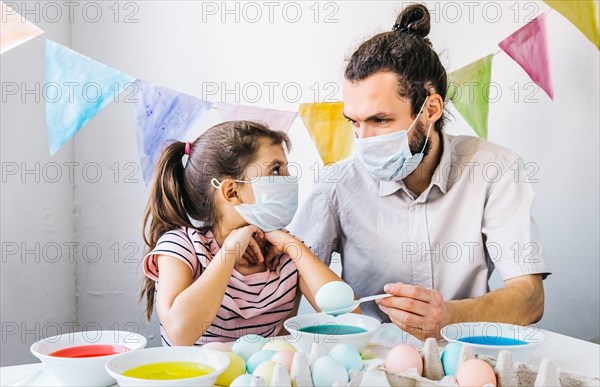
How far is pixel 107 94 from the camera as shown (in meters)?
1.94

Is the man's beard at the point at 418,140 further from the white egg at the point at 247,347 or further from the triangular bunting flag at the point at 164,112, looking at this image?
the white egg at the point at 247,347

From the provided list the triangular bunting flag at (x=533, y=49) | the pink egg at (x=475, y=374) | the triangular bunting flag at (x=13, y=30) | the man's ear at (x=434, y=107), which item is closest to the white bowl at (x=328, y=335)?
the pink egg at (x=475, y=374)

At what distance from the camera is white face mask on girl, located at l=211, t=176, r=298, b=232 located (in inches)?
66.4

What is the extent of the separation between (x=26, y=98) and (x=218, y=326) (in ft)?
2.92

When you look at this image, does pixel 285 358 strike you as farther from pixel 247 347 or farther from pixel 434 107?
pixel 434 107

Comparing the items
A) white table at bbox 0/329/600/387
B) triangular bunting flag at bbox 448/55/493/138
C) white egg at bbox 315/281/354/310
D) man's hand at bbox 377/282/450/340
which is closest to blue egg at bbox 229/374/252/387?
white table at bbox 0/329/600/387

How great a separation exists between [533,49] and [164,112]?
46.1 inches

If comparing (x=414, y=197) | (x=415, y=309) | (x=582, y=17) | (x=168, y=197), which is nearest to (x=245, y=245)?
(x=168, y=197)

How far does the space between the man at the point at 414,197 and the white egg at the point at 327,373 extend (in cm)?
89

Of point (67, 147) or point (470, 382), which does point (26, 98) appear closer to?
point (67, 147)

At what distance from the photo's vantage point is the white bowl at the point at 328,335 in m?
1.18

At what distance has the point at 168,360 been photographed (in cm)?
104

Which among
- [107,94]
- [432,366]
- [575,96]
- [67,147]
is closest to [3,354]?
[67,147]

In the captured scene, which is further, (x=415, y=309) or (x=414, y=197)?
(x=414, y=197)
